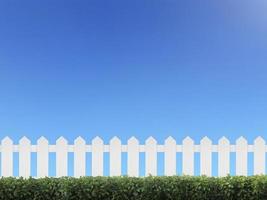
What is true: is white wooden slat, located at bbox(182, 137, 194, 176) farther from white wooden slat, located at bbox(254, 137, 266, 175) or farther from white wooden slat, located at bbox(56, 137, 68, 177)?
white wooden slat, located at bbox(56, 137, 68, 177)

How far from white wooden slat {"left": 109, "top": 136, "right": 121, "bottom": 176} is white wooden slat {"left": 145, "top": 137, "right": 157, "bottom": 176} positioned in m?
0.57

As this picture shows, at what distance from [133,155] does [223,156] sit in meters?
1.92

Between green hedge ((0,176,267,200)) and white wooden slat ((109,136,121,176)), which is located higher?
white wooden slat ((109,136,121,176))

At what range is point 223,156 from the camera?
1244 centimetres

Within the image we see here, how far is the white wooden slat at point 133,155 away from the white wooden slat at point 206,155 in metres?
1.37

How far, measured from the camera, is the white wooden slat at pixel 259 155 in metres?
12.5

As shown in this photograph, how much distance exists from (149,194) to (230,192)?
1313mm

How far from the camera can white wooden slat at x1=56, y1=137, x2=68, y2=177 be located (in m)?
12.3

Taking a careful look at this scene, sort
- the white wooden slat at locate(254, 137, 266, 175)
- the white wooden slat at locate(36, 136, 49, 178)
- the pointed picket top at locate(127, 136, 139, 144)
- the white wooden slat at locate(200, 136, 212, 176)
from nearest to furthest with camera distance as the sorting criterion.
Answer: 1. the pointed picket top at locate(127, 136, 139, 144)
2. the white wooden slat at locate(200, 136, 212, 176)
3. the white wooden slat at locate(36, 136, 49, 178)
4. the white wooden slat at locate(254, 137, 266, 175)

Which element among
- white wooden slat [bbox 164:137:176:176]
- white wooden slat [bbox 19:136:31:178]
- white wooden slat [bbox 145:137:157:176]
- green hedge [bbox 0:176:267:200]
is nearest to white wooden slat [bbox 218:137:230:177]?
white wooden slat [bbox 164:137:176:176]

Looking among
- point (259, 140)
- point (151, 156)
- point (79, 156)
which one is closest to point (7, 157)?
point (79, 156)

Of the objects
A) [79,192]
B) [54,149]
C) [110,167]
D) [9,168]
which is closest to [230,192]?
[79,192]

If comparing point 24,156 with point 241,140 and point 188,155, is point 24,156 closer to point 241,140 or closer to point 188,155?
point 188,155

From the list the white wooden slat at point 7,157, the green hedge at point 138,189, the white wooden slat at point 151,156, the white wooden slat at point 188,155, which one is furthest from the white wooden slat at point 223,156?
the white wooden slat at point 7,157
